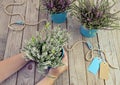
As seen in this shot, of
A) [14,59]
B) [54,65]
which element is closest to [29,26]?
[14,59]

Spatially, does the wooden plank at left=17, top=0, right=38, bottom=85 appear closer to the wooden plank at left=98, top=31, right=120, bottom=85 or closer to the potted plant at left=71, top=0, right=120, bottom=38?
the potted plant at left=71, top=0, right=120, bottom=38

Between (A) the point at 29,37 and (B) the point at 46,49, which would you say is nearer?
Answer: (B) the point at 46,49

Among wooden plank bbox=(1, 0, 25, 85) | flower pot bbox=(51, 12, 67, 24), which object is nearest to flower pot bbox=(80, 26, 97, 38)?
flower pot bbox=(51, 12, 67, 24)

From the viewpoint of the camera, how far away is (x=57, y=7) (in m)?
1.59

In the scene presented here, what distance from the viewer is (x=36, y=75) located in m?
1.46

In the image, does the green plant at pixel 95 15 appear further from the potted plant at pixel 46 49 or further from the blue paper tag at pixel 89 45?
the potted plant at pixel 46 49

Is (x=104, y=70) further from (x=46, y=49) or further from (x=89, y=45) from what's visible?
(x=46, y=49)

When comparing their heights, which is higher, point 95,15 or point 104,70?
point 95,15

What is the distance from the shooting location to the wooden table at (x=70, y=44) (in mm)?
1443

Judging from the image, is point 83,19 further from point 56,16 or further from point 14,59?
point 14,59

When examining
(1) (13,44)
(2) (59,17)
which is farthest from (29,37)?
(2) (59,17)

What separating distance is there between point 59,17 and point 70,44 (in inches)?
8.5

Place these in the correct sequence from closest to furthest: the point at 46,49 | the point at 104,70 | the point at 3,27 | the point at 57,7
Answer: the point at 46,49 → the point at 104,70 → the point at 57,7 → the point at 3,27

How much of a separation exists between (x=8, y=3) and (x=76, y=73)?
0.81 meters
